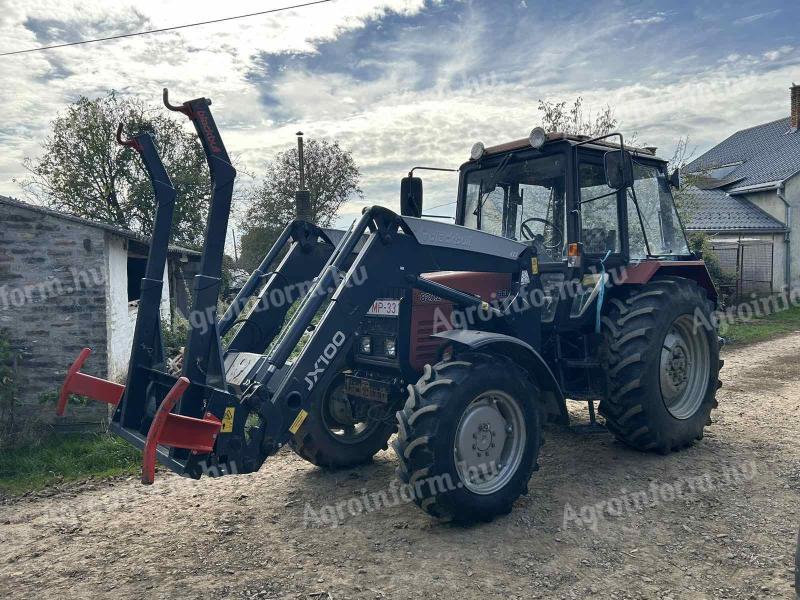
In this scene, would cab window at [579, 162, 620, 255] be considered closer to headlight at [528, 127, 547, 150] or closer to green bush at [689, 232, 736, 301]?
headlight at [528, 127, 547, 150]

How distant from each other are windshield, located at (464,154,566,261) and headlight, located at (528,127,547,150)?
14.6 inches

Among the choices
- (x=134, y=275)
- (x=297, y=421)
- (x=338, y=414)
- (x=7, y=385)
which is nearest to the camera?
(x=297, y=421)

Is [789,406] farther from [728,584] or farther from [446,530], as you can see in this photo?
[446,530]

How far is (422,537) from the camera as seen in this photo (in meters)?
3.92

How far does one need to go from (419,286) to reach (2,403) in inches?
209

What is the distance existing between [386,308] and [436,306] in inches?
14.9

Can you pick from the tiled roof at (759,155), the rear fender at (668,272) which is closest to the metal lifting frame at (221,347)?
the rear fender at (668,272)

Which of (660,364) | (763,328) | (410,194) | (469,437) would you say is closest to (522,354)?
(469,437)

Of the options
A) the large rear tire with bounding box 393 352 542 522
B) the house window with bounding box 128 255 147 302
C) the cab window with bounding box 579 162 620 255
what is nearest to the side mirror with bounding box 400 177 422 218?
the cab window with bounding box 579 162 620 255

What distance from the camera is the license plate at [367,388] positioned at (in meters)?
→ 4.52

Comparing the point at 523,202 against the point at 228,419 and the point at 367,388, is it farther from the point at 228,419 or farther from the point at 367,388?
the point at 228,419

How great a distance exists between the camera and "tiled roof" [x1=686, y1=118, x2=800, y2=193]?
848 inches

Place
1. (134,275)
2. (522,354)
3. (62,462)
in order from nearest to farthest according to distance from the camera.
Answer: (522,354) → (62,462) → (134,275)

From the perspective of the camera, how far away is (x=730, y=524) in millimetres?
4027
